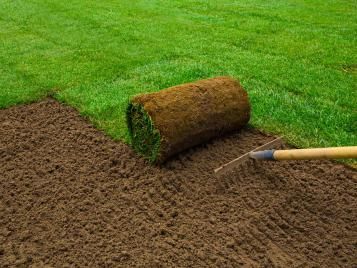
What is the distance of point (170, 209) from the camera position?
14.4ft

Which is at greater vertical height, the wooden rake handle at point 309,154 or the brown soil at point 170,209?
the wooden rake handle at point 309,154

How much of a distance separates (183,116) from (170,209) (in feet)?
3.52

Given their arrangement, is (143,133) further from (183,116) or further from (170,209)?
(170,209)

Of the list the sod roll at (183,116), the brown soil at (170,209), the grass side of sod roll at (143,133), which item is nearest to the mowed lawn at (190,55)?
the grass side of sod roll at (143,133)

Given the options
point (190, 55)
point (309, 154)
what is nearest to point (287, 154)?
point (309, 154)

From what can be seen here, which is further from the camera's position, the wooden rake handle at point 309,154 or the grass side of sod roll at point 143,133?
the grass side of sod roll at point 143,133

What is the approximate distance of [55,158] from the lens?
211 inches

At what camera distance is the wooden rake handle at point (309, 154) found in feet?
11.6

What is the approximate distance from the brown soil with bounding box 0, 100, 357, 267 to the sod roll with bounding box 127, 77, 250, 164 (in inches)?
7.5

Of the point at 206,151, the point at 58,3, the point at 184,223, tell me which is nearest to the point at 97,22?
the point at 58,3

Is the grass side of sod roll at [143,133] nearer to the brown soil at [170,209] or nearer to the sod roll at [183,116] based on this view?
the sod roll at [183,116]

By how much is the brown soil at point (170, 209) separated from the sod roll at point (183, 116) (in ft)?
0.63

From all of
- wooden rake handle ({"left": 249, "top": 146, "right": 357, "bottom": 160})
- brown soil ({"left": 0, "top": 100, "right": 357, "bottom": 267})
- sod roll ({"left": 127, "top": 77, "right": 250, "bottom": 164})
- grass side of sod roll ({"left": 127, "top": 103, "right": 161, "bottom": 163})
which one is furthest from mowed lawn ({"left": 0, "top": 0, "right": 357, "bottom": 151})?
wooden rake handle ({"left": 249, "top": 146, "right": 357, "bottom": 160})

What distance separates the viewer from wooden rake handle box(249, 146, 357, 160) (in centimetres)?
353
